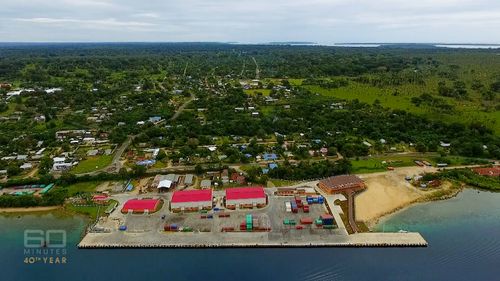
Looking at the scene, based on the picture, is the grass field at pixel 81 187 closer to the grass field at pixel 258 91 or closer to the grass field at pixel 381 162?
the grass field at pixel 381 162

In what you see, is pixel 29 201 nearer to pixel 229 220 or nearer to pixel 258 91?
pixel 229 220

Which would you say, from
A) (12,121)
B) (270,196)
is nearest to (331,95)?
(270,196)

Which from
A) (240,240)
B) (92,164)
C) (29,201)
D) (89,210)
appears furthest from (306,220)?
(92,164)

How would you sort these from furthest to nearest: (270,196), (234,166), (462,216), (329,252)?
(234,166) < (270,196) < (462,216) < (329,252)

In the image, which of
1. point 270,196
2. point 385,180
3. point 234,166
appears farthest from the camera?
point 234,166

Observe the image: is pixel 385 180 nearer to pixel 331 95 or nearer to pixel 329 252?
pixel 329 252

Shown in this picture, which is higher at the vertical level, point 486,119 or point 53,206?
point 486,119

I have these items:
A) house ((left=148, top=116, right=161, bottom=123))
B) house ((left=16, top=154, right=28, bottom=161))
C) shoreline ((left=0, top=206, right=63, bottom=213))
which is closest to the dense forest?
house ((left=148, top=116, right=161, bottom=123))
